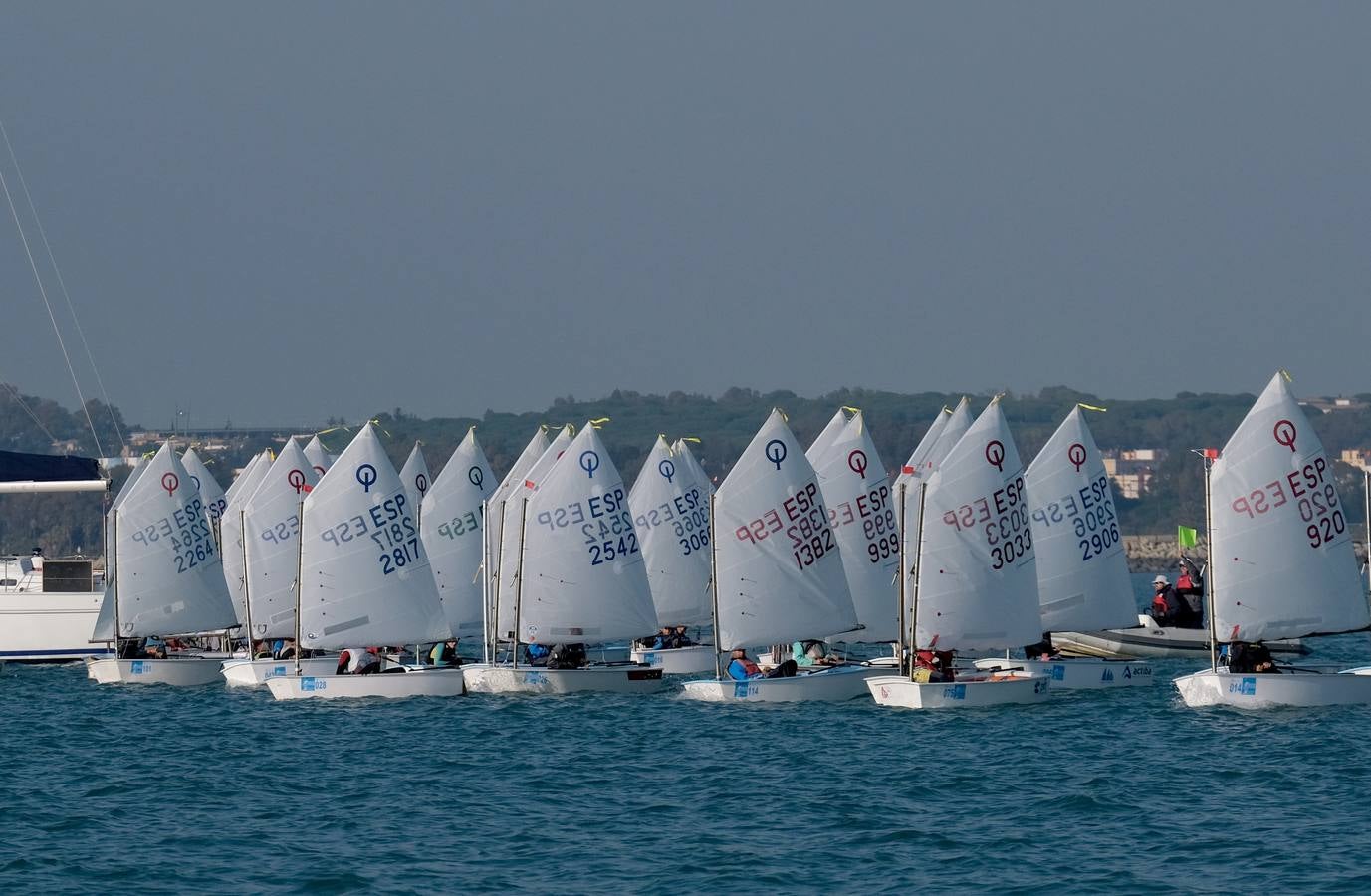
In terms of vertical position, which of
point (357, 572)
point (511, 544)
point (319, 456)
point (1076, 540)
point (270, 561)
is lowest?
point (357, 572)

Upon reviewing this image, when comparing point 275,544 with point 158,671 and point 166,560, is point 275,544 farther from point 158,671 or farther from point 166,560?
point 158,671

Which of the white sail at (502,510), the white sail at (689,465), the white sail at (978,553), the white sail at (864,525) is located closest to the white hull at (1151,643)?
the white sail at (864,525)

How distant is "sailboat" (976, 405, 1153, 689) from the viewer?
162 ft

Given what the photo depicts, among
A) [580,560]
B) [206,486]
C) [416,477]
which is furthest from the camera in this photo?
[206,486]

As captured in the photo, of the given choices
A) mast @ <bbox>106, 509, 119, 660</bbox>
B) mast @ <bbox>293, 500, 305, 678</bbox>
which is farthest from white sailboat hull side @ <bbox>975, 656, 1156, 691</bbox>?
mast @ <bbox>106, 509, 119, 660</bbox>

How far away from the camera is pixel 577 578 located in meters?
46.8

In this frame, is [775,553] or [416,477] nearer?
[775,553]

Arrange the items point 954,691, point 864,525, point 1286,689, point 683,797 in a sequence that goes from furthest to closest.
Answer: point 864,525, point 954,691, point 1286,689, point 683,797

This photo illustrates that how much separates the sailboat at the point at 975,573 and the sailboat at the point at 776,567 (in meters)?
2.68

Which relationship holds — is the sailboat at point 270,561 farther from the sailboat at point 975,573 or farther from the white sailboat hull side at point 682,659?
the sailboat at point 975,573

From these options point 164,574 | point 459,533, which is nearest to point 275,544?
point 164,574

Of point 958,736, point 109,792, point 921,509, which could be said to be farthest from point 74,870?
point 921,509

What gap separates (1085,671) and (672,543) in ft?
49.9

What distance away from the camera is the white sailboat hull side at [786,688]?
4438cm
